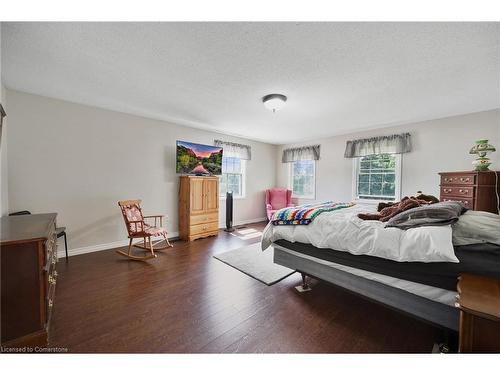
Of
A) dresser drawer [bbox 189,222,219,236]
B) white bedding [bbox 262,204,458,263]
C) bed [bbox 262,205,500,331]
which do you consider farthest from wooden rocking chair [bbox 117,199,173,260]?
bed [bbox 262,205,500,331]

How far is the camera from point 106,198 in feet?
11.0

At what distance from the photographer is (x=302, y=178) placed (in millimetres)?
5676

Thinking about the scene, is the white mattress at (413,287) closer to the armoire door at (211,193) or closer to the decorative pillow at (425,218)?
the decorative pillow at (425,218)

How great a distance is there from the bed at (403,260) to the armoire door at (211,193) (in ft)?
8.57

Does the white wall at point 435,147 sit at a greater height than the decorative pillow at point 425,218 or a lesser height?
greater

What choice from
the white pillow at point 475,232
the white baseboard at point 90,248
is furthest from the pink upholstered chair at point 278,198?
the white pillow at point 475,232

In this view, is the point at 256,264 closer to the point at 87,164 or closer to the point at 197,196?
the point at 197,196

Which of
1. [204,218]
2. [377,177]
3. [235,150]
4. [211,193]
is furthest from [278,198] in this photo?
[377,177]

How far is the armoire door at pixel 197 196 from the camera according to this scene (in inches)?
156

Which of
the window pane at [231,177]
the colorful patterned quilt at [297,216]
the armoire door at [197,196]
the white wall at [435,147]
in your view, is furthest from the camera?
the window pane at [231,177]

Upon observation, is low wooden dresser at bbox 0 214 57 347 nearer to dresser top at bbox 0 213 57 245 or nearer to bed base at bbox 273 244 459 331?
dresser top at bbox 0 213 57 245

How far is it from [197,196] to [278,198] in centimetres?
238

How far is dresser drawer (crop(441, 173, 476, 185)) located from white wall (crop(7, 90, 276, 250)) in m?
4.57
